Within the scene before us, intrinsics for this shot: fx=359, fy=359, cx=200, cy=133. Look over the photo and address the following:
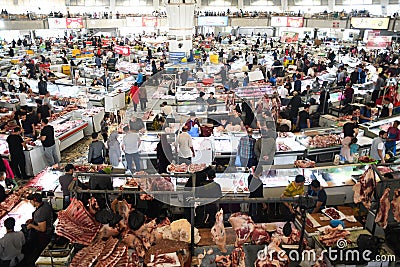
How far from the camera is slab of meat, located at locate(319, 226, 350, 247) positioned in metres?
5.22

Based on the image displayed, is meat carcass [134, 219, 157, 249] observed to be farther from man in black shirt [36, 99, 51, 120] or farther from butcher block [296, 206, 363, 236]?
man in black shirt [36, 99, 51, 120]

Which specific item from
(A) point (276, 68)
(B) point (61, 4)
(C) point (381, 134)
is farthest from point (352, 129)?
(B) point (61, 4)

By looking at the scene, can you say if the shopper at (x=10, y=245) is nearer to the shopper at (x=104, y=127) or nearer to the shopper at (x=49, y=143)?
the shopper at (x=49, y=143)

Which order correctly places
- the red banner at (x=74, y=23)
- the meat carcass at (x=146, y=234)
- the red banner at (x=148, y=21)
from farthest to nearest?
the red banner at (x=148, y=21)
the red banner at (x=74, y=23)
the meat carcass at (x=146, y=234)

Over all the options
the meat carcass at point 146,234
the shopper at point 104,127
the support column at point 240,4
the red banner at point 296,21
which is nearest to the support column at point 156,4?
the support column at point 240,4

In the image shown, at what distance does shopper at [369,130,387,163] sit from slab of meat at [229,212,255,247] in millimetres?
4199

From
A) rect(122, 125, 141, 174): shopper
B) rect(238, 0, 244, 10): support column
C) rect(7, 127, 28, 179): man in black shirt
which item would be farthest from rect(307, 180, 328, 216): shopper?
rect(238, 0, 244, 10): support column

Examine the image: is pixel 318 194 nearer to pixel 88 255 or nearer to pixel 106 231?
pixel 106 231

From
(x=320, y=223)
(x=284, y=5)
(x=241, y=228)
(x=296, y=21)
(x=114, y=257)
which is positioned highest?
(x=284, y=5)

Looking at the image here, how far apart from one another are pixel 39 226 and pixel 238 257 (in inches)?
130

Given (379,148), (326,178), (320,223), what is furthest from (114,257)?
(379,148)

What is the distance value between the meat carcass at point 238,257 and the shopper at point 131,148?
412 cm

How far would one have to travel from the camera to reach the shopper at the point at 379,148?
314 inches

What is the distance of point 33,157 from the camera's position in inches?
361
